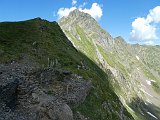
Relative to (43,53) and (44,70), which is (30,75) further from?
(43,53)

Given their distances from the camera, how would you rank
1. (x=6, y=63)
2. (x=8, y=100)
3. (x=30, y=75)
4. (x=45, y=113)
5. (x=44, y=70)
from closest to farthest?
(x=8, y=100), (x=45, y=113), (x=30, y=75), (x=44, y=70), (x=6, y=63)

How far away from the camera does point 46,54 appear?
221ft

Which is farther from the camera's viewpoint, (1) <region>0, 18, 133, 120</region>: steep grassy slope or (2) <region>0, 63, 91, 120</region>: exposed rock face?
(1) <region>0, 18, 133, 120</region>: steep grassy slope

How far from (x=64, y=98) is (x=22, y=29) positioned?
35.5 m

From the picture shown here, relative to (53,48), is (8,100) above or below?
below

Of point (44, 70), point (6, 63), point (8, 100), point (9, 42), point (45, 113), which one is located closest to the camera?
point (8, 100)

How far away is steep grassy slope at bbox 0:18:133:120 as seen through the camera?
184ft

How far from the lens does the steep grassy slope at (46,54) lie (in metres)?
56.2

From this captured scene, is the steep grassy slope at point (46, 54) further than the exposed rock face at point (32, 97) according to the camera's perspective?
Yes

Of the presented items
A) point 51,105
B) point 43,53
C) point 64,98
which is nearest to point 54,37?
point 43,53

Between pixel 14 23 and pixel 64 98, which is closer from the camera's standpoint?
pixel 64 98

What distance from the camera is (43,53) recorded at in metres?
67.1

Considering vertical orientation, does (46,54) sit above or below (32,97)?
above

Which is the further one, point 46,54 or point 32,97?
point 46,54
